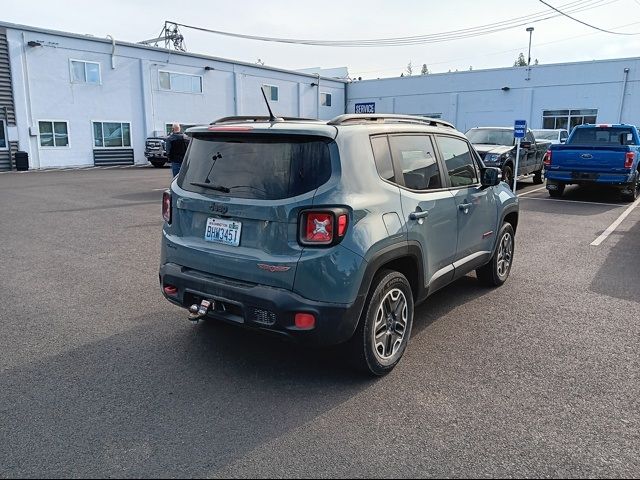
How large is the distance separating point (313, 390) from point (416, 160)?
200 cm

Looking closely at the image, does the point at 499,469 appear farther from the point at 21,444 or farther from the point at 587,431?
the point at 21,444

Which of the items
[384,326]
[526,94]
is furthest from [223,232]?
[526,94]

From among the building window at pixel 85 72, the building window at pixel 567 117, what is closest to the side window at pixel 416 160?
the building window at pixel 85 72

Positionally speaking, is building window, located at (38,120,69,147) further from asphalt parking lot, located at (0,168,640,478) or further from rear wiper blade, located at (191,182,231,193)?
rear wiper blade, located at (191,182,231,193)

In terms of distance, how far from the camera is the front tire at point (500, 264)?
5.78 meters

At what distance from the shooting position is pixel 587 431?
3074mm

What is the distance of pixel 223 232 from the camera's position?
3.67 m

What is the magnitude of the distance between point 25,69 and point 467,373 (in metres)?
25.9

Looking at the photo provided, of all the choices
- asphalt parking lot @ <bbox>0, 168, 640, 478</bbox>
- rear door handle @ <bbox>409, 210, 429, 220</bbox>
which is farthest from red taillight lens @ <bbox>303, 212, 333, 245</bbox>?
asphalt parking lot @ <bbox>0, 168, 640, 478</bbox>

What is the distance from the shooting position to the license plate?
11.8ft

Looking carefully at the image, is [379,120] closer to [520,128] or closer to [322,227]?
[322,227]

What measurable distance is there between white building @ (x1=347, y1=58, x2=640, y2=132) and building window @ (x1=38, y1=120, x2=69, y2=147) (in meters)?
15.3

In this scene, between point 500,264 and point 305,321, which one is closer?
point 305,321

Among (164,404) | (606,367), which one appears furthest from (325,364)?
(606,367)
